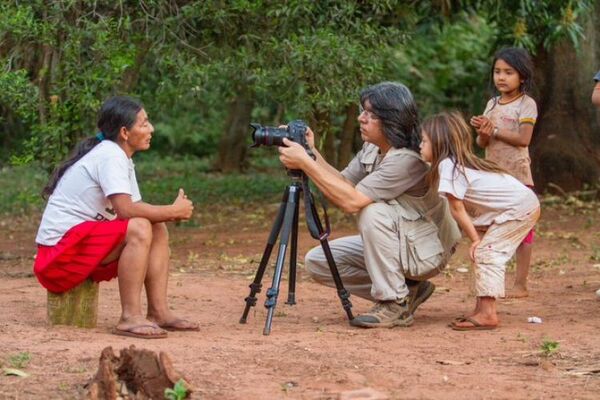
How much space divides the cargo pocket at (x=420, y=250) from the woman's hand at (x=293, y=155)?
685mm

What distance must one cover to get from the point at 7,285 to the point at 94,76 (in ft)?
5.28

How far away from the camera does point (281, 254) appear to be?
6.12 meters

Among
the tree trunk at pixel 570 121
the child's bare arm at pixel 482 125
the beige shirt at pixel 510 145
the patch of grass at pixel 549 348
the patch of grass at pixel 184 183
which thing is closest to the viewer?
the patch of grass at pixel 549 348

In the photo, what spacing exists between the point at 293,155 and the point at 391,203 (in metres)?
0.66

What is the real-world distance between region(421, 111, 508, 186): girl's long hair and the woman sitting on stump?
131 centimetres

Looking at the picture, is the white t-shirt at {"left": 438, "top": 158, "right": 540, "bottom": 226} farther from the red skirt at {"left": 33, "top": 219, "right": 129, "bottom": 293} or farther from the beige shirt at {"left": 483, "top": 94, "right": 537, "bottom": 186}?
the red skirt at {"left": 33, "top": 219, "right": 129, "bottom": 293}

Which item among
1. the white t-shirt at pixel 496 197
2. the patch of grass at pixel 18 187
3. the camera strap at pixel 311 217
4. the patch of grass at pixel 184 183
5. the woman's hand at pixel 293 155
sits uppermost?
the woman's hand at pixel 293 155

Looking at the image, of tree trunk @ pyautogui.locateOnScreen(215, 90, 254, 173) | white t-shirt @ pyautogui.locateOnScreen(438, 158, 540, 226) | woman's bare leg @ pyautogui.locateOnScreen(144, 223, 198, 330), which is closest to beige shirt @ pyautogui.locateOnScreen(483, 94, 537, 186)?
white t-shirt @ pyautogui.locateOnScreen(438, 158, 540, 226)

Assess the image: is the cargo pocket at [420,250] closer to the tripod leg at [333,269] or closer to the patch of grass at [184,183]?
the tripod leg at [333,269]

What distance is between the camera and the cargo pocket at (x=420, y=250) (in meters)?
6.38

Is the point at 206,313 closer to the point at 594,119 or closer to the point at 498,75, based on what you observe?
the point at 498,75

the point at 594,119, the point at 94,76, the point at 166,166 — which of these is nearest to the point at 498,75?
the point at 94,76

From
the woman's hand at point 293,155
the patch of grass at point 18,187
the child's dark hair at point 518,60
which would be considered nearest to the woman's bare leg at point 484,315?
the woman's hand at point 293,155

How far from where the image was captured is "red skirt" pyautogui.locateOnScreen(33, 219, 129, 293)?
601 centimetres
